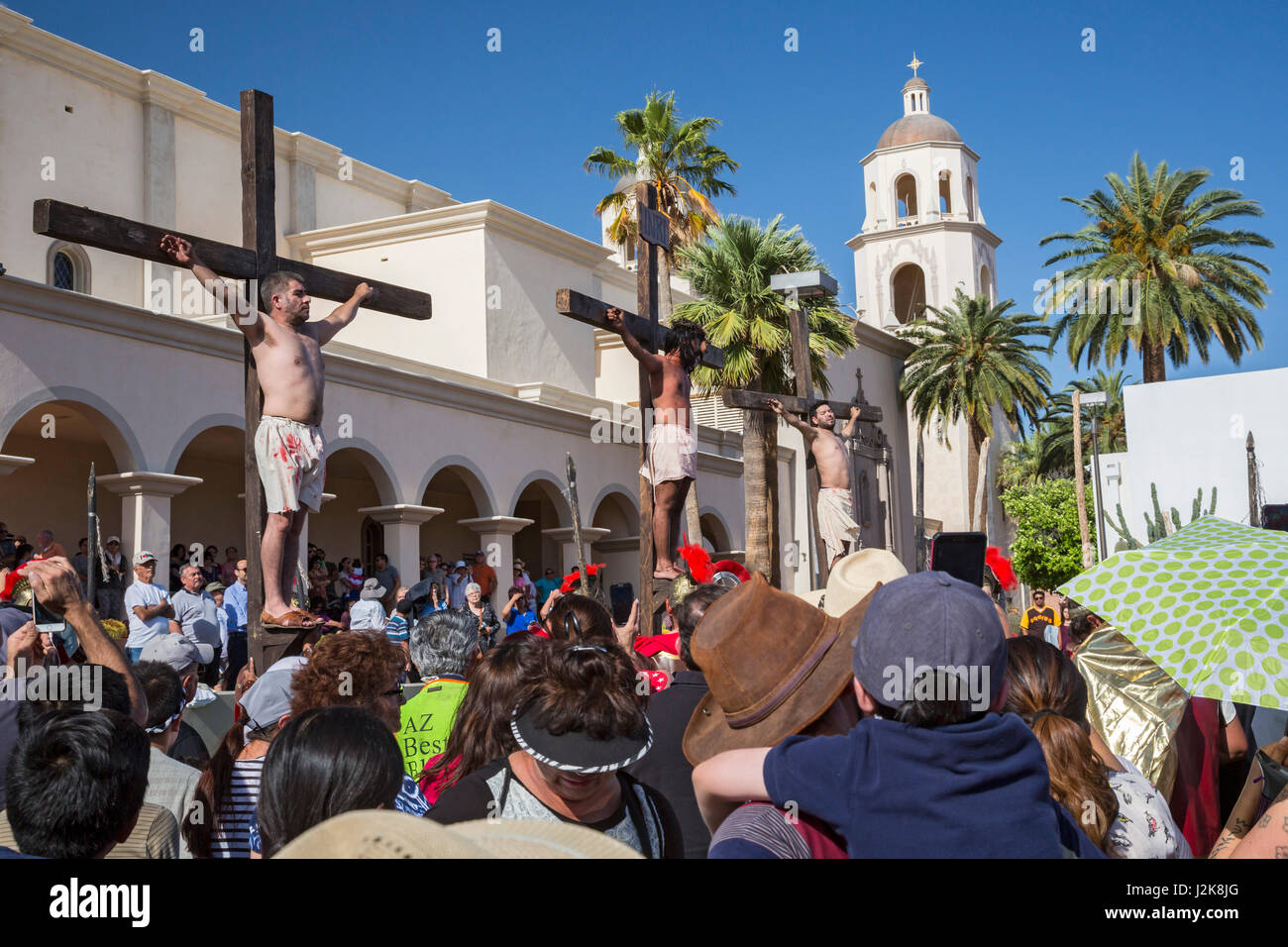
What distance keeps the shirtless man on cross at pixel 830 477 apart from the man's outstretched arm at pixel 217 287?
6967 millimetres

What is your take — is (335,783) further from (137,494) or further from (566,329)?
(566,329)

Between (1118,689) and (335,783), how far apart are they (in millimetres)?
2646

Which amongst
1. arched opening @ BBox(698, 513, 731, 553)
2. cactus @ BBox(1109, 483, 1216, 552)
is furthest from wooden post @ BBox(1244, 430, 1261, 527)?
arched opening @ BBox(698, 513, 731, 553)

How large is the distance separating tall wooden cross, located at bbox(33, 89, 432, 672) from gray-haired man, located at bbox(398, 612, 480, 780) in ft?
7.31

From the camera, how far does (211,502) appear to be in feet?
80.3

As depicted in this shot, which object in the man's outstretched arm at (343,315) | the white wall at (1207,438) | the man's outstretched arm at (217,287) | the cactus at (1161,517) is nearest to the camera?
the man's outstretched arm at (217,287)

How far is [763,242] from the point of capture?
95.5 feet

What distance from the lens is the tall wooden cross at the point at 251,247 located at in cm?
655

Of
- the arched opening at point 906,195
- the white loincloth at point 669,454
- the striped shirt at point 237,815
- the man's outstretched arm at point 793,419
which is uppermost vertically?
the arched opening at point 906,195

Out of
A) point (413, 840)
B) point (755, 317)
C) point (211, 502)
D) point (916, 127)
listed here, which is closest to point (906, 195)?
point (916, 127)

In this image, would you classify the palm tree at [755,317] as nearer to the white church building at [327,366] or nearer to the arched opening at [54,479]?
the white church building at [327,366]

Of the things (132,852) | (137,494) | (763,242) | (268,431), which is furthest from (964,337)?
(132,852)

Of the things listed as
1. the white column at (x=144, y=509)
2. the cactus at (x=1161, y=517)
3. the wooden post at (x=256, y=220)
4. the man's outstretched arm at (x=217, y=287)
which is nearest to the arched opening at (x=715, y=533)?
the cactus at (x=1161, y=517)
